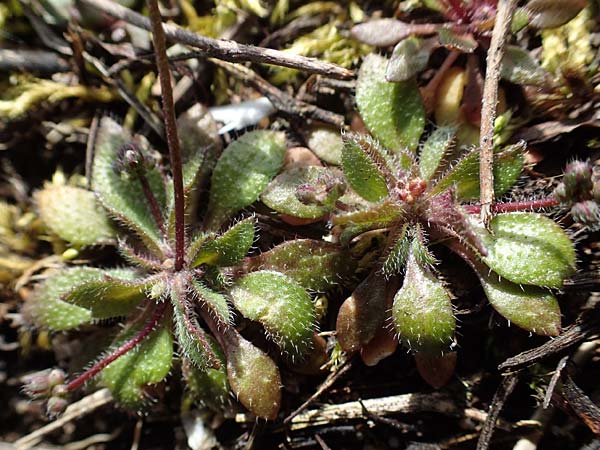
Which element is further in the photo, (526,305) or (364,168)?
(364,168)

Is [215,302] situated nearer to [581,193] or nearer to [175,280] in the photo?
[175,280]

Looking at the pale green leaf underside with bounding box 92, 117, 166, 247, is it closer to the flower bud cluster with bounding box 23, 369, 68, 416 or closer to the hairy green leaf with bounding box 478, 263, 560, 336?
the flower bud cluster with bounding box 23, 369, 68, 416

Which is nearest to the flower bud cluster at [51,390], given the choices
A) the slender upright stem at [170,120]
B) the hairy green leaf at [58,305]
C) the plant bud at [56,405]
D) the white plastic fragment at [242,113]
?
the plant bud at [56,405]

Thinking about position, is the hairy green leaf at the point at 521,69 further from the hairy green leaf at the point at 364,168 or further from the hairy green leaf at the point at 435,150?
the hairy green leaf at the point at 364,168

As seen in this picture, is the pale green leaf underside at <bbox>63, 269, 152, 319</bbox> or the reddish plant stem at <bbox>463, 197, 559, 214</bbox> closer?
the reddish plant stem at <bbox>463, 197, 559, 214</bbox>

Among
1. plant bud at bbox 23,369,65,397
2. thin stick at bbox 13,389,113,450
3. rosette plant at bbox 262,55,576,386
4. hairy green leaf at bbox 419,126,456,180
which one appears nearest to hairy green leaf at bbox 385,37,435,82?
rosette plant at bbox 262,55,576,386

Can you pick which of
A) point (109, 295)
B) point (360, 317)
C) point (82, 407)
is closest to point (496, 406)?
point (360, 317)

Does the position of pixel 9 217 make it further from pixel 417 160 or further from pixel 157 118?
pixel 417 160
